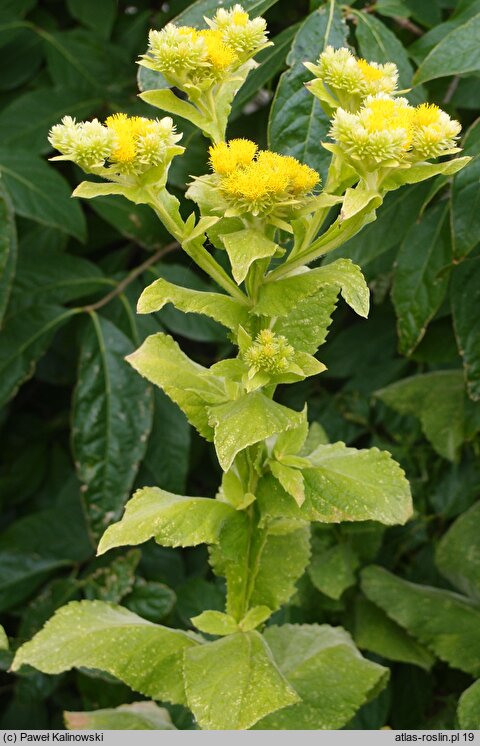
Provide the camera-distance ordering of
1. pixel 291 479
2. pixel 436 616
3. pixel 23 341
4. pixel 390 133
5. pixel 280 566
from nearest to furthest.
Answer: pixel 390 133
pixel 291 479
pixel 280 566
pixel 436 616
pixel 23 341

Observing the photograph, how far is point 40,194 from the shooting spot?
118 centimetres

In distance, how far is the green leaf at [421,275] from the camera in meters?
1.04

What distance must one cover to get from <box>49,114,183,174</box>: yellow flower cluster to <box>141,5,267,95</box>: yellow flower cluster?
0.15 feet

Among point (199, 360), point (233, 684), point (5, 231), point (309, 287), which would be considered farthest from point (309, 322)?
point (199, 360)

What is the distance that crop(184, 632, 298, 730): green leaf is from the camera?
2.34 ft

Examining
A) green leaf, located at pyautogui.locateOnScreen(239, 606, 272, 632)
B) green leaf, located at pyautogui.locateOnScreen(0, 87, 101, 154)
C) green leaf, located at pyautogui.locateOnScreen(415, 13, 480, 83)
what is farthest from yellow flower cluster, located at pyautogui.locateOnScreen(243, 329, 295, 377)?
green leaf, located at pyautogui.locateOnScreen(0, 87, 101, 154)

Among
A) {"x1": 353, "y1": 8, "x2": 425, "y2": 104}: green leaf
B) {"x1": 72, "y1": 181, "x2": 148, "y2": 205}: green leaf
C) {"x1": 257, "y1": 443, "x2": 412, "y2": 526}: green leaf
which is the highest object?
{"x1": 353, "y1": 8, "x2": 425, "y2": 104}: green leaf

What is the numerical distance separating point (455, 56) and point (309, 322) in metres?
0.32

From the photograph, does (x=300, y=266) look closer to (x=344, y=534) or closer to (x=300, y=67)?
(x=300, y=67)

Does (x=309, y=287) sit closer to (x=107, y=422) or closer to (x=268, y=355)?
(x=268, y=355)

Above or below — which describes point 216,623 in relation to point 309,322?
below

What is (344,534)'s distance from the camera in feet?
4.04

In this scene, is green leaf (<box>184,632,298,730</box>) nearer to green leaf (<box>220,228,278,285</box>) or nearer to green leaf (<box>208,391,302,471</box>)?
green leaf (<box>208,391,302,471</box>)
